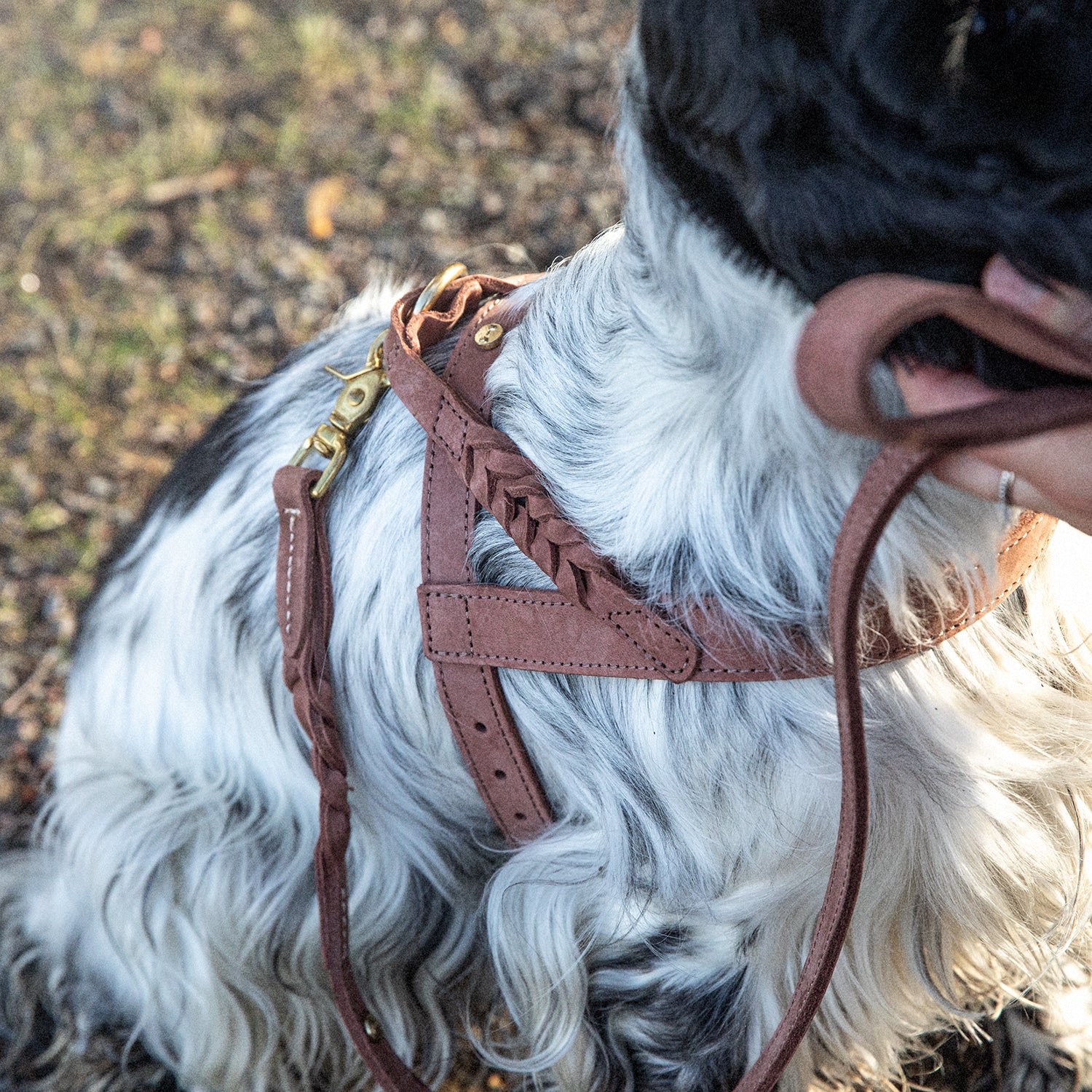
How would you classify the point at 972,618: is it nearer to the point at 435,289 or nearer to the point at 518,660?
the point at 518,660

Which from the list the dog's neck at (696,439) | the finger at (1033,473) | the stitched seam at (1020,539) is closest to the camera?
the finger at (1033,473)

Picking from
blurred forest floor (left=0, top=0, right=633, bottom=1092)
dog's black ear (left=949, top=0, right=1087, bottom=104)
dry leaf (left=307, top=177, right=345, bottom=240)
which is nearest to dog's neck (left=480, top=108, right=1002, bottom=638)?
dog's black ear (left=949, top=0, right=1087, bottom=104)

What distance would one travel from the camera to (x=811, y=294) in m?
1.02

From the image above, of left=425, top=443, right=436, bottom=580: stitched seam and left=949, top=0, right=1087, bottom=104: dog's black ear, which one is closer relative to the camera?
left=949, top=0, right=1087, bottom=104: dog's black ear

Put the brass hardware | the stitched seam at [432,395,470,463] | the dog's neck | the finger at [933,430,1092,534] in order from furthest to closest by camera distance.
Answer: the brass hardware, the stitched seam at [432,395,470,463], the dog's neck, the finger at [933,430,1092,534]

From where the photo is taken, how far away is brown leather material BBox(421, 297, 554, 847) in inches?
57.7

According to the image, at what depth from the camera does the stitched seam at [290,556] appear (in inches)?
63.4

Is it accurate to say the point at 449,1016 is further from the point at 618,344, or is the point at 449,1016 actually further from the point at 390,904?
the point at 618,344

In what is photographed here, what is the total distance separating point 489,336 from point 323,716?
0.57 meters

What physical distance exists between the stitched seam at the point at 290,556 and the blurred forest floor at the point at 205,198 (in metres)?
1.45

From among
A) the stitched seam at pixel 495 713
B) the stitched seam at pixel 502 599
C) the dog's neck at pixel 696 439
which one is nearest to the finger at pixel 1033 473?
the dog's neck at pixel 696 439

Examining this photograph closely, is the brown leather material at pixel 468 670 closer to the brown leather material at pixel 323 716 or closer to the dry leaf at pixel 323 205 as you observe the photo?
the brown leather material at pixel 323 716

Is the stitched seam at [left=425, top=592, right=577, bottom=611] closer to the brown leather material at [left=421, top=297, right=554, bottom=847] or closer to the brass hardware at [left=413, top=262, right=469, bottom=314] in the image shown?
the brown leather material at [left=421, top=297, right=554, bottom=847]

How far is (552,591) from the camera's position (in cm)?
140
